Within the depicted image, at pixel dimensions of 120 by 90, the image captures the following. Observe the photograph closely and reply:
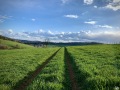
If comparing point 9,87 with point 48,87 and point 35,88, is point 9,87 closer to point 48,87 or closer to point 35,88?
point 35,88

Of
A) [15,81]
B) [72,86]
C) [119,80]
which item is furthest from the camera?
[15,81]

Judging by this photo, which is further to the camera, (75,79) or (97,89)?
(75,79)

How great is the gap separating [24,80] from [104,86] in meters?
7.57

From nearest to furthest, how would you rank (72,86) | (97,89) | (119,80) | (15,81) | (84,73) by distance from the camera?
(97,89) → (119,80) → (72,86) → (15,81) → (84,73)

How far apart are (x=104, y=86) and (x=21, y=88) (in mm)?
6289

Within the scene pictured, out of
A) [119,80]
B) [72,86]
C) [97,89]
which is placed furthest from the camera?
[72,86]

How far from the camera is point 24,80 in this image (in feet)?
55.1

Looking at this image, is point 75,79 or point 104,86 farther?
point 75,79

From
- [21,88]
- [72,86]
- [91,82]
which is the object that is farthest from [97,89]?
[21,88]

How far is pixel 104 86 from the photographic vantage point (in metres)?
12.6

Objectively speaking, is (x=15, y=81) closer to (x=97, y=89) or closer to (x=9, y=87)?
(x=9, y=87)

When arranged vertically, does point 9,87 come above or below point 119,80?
below

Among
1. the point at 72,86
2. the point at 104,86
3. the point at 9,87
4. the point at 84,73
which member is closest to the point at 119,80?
the point at 104,86

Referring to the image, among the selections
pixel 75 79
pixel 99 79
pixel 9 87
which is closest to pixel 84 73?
pixel 75 79
